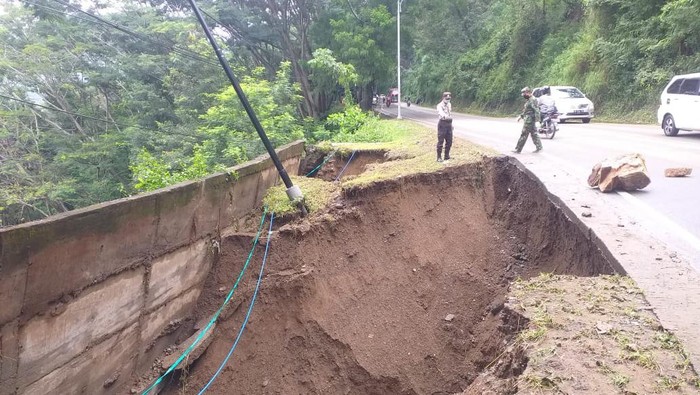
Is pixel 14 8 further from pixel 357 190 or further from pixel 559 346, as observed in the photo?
pixel 559 346

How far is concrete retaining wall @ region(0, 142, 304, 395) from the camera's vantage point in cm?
386

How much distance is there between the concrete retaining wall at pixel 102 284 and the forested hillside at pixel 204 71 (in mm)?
7462

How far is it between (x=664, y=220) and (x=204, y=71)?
61.0 ft

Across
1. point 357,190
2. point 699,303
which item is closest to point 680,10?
point 357,190

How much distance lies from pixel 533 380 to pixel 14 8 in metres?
28.8

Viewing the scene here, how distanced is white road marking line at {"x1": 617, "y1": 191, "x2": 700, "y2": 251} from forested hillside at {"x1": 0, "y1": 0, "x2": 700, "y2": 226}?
9.74m

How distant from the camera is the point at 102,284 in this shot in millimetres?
4691

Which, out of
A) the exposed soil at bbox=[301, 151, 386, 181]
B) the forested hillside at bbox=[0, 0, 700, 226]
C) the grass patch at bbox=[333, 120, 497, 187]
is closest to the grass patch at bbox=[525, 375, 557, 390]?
the grass patch at bbox=[333, 120, 497, 187]

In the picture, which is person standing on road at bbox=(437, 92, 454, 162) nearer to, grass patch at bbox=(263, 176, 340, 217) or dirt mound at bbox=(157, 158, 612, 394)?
dirt mound at bbox=(157, 158, 612, 394)

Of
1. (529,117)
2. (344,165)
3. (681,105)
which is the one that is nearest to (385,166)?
(344,165)

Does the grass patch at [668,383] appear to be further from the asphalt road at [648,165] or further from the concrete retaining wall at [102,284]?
the concrete retaining wall at [102,284]

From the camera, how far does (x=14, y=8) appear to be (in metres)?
23.3

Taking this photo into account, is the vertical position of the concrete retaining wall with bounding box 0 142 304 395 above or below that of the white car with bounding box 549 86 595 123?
below

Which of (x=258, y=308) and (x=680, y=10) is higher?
(x=680, y=10)
